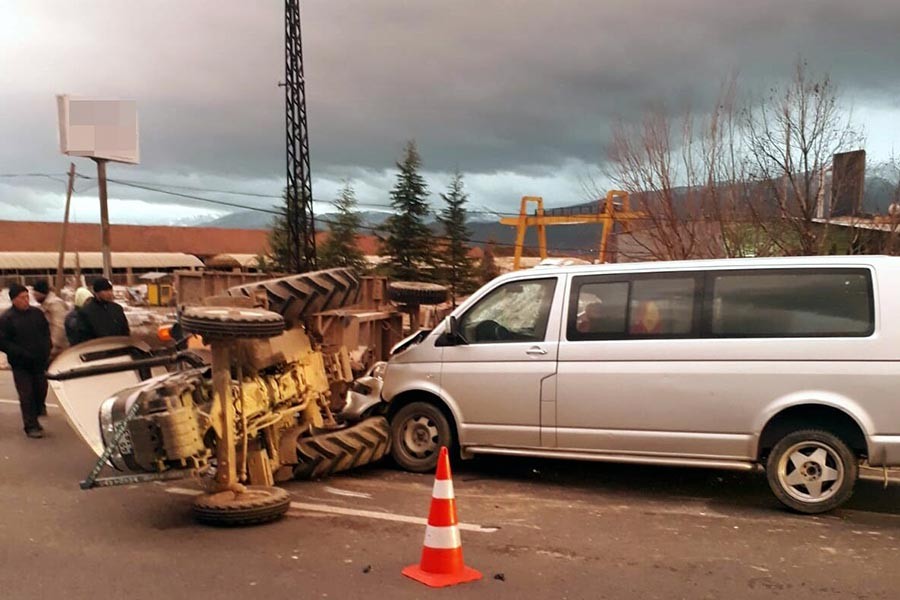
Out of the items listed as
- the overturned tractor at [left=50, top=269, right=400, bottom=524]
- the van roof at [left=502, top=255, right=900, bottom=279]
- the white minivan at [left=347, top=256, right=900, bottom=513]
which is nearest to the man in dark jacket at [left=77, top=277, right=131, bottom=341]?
the overturned tractor at [left=50, top=269, right=400, bottom=524]

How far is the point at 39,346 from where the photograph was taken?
28.7 feet

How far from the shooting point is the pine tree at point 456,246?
29766mm

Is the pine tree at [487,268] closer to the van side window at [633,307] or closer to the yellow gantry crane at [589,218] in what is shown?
the yellow gantry crane at [589,218]

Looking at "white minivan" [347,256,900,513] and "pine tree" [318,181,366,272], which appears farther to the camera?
"pine tree" [318,181,366,272]

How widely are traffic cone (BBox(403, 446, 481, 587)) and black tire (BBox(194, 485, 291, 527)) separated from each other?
1.32 m

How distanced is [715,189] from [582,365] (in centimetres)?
1051

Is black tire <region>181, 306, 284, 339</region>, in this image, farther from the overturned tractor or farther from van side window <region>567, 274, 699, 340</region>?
van side window <region>567, 274, 699, 340</region>

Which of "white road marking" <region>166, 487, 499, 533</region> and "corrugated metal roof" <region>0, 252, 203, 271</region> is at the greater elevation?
"corrugated metal roof" <region>0, 252, 203, 271</region>

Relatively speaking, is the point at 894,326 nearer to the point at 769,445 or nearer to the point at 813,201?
the point at 769,445

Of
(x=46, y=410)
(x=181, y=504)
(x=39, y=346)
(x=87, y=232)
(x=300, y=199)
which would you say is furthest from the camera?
(x=87, y=232)

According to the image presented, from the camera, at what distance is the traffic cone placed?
4.47 m

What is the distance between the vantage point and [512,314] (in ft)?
22.7

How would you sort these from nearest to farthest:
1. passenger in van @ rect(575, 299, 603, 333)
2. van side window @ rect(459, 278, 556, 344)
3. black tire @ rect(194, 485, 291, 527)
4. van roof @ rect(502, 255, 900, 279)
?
black tire @ rect(194, 485, 291, 527) < van roof @ rect(502, 255, 900, 279) < passenger in van @ rect(575, 299, 603, 333) < van side window @ rect(459, 278, 556, 344)

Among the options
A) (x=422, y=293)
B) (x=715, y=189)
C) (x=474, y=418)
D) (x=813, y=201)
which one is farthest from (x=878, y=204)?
(x=474, y=418)
